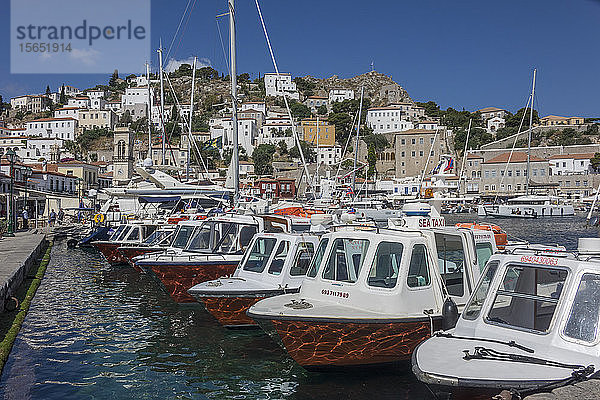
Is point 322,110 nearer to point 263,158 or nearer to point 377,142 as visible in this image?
point 377,142

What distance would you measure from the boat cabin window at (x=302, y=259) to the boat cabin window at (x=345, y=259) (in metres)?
2.46

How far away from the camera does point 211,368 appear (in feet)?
36.1

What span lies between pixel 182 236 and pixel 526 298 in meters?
14.3

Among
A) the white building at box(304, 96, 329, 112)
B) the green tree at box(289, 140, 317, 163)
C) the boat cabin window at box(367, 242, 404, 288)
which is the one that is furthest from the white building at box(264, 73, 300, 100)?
the boat cabin window at box(367, 242, 404, 288)

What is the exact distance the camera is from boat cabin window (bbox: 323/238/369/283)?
408 inches

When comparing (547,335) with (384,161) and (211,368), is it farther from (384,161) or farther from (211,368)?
(384,161)

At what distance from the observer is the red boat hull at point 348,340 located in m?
9.27

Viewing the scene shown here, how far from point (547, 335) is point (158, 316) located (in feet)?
38.4

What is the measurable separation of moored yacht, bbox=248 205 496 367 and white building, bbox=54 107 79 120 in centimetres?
16303

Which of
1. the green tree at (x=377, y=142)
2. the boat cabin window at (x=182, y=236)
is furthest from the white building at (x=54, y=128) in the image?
the boat cabin window at (x=182, y=236)

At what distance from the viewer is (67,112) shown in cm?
16138

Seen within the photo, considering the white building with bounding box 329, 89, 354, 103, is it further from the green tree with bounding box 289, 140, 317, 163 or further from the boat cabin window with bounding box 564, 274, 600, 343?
the boat cabin window with bounding box 564, 274, 600, 343

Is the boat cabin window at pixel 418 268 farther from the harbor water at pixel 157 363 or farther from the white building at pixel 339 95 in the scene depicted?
the white building at pixel 339 95

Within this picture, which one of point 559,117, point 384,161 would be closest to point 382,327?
point 384,161
